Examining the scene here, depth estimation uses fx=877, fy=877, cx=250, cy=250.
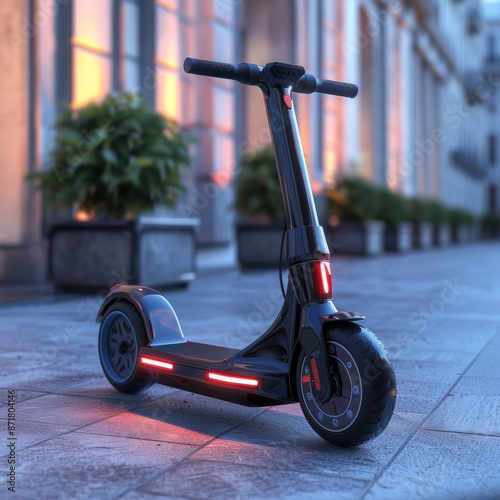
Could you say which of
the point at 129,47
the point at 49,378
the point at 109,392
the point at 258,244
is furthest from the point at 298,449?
the point at 258,244

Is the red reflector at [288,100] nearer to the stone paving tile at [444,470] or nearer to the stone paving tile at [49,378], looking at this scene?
the stone paving tile at [444,470]

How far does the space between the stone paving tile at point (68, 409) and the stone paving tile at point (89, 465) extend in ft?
0.97

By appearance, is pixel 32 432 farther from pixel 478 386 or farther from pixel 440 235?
pixel 440 235

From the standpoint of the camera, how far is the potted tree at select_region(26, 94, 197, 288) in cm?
970

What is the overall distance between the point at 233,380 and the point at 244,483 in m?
0.83

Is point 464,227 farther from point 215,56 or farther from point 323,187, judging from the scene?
point 215,56

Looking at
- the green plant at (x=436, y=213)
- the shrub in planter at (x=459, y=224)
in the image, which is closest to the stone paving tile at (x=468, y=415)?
the green plant at (x=436, y=213)

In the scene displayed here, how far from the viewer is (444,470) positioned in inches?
119

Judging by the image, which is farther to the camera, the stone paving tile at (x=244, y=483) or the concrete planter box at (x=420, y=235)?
the concrete planter box at (x=420, y=235)

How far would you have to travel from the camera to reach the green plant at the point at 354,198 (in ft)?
69.5

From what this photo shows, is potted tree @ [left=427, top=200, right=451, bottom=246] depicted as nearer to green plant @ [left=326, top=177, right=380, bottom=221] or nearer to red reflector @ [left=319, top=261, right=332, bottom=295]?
green plant @ [left=326, top=177, right=380, bottom=221]

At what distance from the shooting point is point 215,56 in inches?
636

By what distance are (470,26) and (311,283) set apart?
181ft

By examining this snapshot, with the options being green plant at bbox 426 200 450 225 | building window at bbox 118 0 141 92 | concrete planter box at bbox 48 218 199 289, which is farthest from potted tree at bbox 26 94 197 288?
green plant at bbox 426 200 450 225
